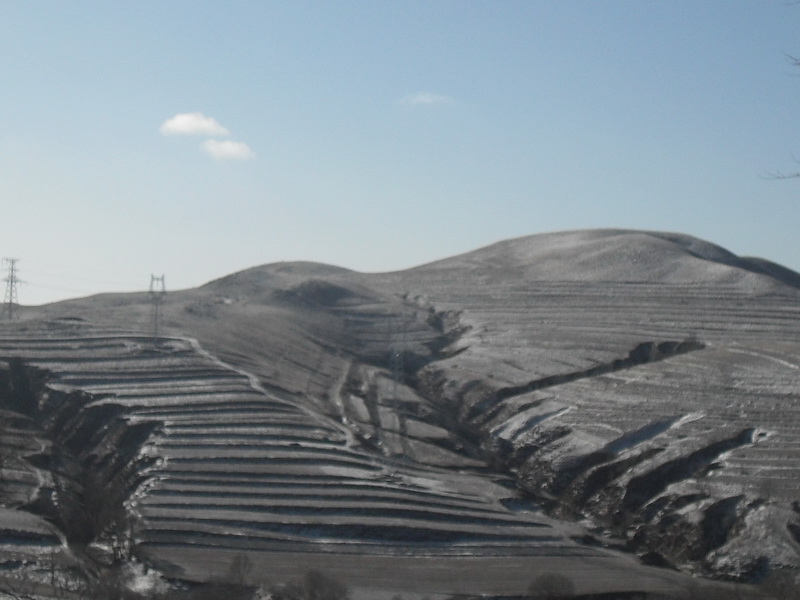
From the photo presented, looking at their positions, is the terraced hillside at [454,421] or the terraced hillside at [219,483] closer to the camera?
the terraced hillside at [219,483]

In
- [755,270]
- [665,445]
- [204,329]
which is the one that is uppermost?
[755,270]

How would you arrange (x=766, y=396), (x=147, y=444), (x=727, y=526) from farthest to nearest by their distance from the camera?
(x=766, y=396) → (x=147, y=444) → (x=727, y=526)

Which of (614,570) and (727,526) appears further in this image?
(727,526)

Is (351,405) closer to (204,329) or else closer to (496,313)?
(204,329)

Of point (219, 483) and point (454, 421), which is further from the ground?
point (454, 421)

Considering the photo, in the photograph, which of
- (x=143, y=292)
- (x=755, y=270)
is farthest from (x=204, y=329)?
(x=755, y=270)

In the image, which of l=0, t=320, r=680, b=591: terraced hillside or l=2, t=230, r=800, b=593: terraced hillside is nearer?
l=0, t=320, r=680, b=591: terraced hillside

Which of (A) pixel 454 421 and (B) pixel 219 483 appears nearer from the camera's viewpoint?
(B) pixel 219 483

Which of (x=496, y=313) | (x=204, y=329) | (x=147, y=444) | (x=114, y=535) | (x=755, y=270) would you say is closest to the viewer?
(x=114, y=535)
